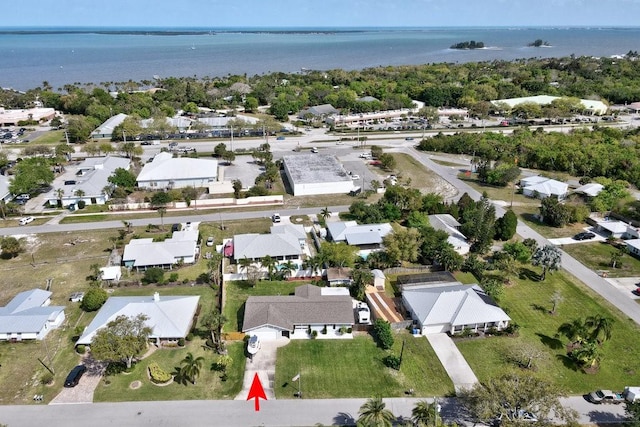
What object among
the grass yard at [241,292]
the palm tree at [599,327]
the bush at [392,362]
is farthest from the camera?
the grass yard at [241,292]

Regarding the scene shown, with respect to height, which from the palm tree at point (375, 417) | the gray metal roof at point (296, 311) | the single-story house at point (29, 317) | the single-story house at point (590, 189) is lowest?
the single-story house at point (29, 317)

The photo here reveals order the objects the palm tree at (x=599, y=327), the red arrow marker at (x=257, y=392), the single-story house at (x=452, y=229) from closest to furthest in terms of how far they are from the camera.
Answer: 1. the red arrow marker at (x=257, y=392)
2. the palm tree at (x=599, y=327)
3. the single-story house at (x=452, y=229)

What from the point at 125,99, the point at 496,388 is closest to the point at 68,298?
the point at 496,388

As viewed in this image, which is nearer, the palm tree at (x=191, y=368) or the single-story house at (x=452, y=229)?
the palm tree at (x=191, y=368)

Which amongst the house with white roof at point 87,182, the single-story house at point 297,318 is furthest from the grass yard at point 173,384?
the house with white roof at point 87,182

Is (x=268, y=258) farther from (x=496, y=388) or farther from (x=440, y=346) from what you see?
(x=496, y=388)

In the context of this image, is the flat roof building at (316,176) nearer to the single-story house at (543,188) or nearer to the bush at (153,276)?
the single-story house at (543,188)
